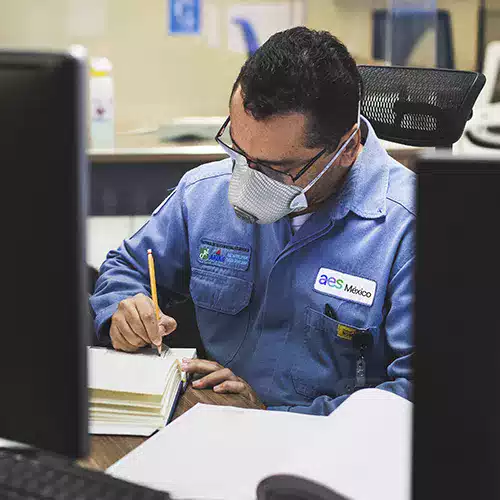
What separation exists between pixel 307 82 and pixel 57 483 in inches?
33.3

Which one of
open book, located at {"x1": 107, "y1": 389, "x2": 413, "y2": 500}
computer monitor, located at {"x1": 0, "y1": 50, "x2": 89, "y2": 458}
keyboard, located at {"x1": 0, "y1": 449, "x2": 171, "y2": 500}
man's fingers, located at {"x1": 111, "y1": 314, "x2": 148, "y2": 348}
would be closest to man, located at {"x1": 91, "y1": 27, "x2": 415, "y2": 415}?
man's fingers, located at {"x1": 111, "y1": 314, "x2": 148, "y2": 348}

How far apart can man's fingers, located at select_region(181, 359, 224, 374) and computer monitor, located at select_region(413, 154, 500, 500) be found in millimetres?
721

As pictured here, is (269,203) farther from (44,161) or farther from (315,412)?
(44,161)

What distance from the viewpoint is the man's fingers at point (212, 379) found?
134 cm

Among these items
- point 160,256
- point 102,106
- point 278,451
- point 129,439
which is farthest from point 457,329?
point 102,106

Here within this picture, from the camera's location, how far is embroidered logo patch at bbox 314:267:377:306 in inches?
58.8

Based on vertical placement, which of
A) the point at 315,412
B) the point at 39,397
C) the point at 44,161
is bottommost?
the point at 315,412

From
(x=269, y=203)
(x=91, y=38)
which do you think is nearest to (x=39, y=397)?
(x=269, y=203)

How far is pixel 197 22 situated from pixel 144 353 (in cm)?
304

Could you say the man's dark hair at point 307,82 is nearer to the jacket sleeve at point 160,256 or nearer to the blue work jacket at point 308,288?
the blue work jacket at point 308,288

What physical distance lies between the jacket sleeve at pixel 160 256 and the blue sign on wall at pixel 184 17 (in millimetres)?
2540

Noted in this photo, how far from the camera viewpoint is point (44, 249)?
74cm

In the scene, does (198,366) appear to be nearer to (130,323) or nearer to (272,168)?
(130,323)

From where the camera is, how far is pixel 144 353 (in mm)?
1416
